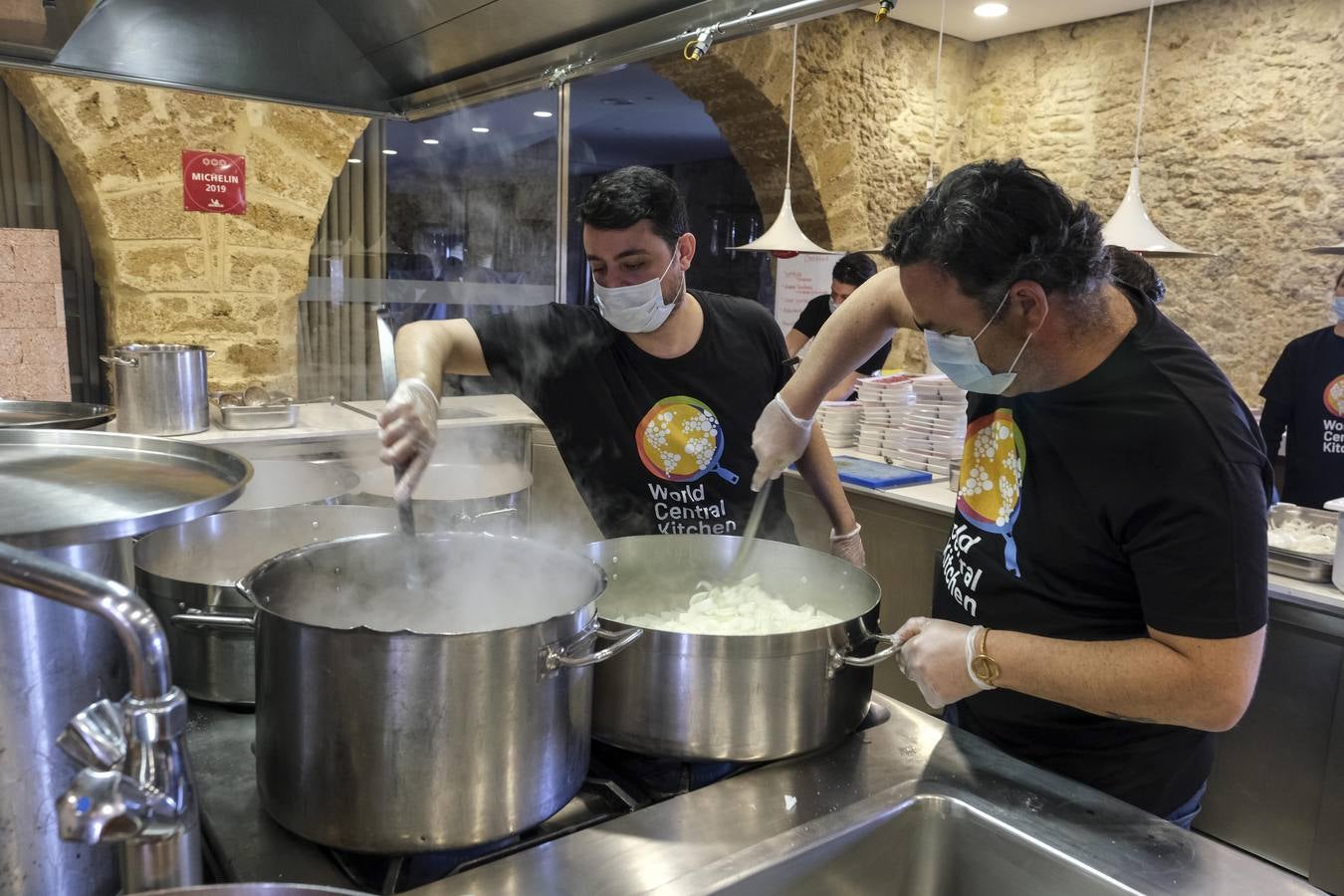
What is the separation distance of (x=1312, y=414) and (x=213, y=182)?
552 cm

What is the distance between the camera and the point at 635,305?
207 centimetres

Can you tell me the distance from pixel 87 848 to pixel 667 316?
1.54 metres

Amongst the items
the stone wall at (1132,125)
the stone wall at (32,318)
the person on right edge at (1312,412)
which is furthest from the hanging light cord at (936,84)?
the stone wall at (32,318)

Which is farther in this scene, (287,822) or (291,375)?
(291,375)

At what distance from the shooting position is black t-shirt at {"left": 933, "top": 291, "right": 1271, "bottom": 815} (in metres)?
1.18

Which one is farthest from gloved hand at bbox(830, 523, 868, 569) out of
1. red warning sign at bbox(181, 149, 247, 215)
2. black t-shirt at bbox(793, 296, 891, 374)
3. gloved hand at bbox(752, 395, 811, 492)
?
red warning sign at bbox(181, 149, 247, 215)

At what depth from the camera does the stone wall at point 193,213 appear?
4137 millimetres

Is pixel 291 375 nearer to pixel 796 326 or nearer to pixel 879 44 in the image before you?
pixel 796 326

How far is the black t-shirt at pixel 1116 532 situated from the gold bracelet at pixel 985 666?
0.01 meters

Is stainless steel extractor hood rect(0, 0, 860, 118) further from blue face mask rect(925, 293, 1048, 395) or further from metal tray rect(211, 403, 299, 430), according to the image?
metal tray rect(211, 403, 299, 430)

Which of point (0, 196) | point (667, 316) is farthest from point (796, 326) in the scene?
point (0, 196)

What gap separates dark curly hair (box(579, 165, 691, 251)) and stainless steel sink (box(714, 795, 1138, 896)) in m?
1.37

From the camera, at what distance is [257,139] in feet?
14.9

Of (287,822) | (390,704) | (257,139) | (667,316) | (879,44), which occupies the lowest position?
(287,822)
